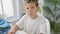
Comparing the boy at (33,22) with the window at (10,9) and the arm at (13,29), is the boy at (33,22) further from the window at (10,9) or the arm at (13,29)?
the window at (10,9)

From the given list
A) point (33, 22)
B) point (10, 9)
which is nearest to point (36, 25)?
point (33, 22)

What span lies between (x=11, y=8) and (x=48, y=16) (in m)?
0.38

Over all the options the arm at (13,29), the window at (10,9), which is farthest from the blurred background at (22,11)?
the arm at (13,29)

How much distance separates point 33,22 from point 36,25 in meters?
Answer: 0.04

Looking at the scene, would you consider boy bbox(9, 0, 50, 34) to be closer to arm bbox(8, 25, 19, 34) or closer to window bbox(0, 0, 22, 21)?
arm bbox(8, 25, 19, 34)

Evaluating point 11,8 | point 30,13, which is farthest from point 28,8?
point 11,8

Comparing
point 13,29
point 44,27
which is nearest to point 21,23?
point 13,29

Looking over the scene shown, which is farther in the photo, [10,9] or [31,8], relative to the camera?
[10,9]

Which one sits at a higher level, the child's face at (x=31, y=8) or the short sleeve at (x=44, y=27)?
the child's face at (x=31, y=8)

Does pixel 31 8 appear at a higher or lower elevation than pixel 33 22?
higher

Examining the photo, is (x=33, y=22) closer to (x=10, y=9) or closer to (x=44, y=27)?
(x=44, y=27)

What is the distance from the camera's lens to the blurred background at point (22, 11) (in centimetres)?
120

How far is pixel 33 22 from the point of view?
107 cm

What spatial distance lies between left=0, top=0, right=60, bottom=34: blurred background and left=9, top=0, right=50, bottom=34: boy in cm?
11
